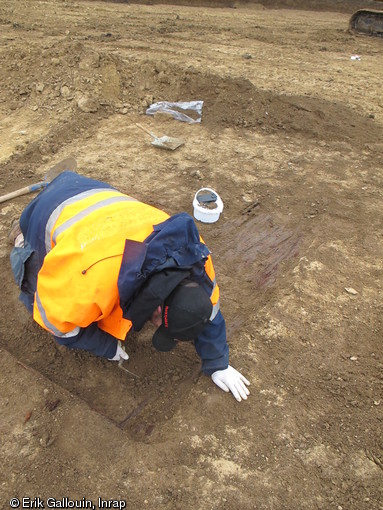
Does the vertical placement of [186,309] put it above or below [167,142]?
above

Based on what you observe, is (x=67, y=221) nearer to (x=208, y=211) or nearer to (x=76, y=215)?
(x=76, y=215)

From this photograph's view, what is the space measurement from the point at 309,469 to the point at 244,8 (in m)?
13.7

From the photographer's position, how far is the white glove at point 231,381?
2.42 m

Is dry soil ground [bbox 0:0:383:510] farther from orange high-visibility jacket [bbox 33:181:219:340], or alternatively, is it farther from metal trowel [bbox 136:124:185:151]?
orange high-visibility jacket [bbox 33:181:219:340]

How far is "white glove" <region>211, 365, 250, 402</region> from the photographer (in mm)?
2422

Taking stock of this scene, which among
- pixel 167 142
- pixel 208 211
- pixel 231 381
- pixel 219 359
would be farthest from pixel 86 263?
pixel 167 142

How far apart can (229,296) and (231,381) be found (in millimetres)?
855

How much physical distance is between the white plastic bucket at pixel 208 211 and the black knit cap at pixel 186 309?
206 cm

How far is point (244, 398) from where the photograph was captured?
2.42m

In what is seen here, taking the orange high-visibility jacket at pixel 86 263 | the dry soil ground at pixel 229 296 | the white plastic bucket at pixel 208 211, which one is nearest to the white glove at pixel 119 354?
the dry soil ground at pixel 229 296

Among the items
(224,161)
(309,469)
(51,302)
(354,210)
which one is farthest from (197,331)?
(224,161)

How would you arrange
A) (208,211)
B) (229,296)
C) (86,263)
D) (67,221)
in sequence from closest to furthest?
(86,263), (67,221), (229,296), (208,211)

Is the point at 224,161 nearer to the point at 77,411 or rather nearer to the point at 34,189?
the point at 34,189

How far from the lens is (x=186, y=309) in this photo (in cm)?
167
